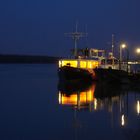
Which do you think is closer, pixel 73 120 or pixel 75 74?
pixel 73 120

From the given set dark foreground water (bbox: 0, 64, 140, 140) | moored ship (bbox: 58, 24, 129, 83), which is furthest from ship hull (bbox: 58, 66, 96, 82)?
dark foreground water (bbox: 0, 64, 140, 140)

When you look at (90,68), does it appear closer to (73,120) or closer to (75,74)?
(75,74)

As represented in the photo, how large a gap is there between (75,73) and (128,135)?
96.4ft

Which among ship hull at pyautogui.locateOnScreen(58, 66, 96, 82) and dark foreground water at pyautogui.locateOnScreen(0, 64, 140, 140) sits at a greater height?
ship hull at pyautogui.locateOnScreen(58, 66, 96, 82)

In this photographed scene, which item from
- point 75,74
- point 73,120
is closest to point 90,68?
point 75,74

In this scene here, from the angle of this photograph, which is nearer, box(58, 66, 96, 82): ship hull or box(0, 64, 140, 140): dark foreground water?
box(0, 64, 140, 140): dark foreground water

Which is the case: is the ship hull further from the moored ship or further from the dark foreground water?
the dark foreground water

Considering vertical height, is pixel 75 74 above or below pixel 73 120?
above

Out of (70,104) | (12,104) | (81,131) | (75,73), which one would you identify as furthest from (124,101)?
(75,73)

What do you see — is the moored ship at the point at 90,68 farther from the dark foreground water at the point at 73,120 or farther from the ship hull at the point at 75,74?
the dark foreground water at the point at 73,120

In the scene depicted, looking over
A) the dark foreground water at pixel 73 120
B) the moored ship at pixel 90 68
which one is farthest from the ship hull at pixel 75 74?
the dark foreground water at pixel 73 120

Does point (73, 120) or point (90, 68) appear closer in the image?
point (73, 120)

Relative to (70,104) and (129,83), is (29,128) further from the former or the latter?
(129,83)

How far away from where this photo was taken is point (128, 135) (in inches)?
623
